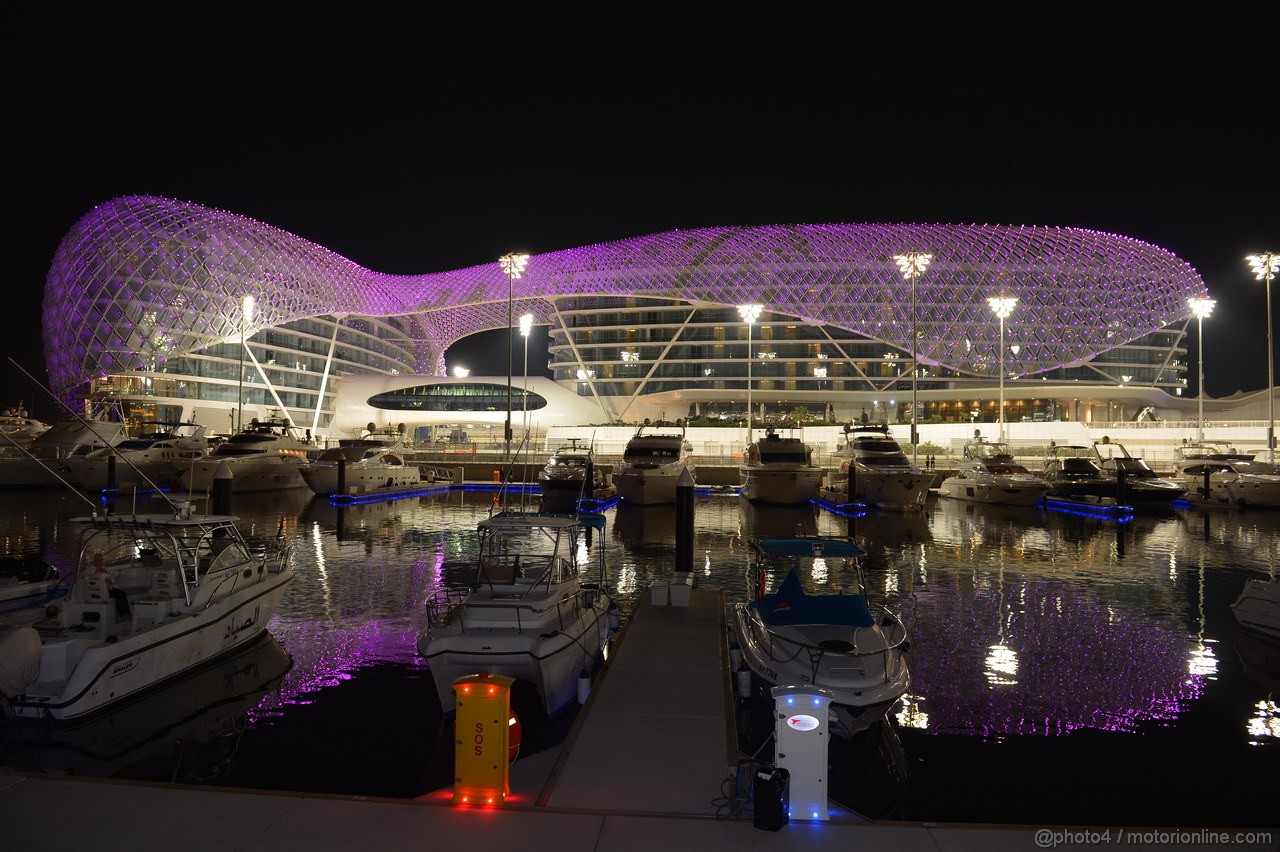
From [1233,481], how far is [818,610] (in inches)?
1690

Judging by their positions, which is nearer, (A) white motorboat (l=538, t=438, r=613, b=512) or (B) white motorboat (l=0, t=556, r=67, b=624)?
(B) white motorboat (l=0, t=556, r=67, b=624)

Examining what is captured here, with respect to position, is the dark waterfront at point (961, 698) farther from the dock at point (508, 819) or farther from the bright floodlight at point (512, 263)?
the bright floodlight at point (512, 263)

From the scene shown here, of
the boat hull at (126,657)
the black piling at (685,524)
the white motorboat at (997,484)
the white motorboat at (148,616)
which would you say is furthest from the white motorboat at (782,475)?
the boat hull at (126,657)

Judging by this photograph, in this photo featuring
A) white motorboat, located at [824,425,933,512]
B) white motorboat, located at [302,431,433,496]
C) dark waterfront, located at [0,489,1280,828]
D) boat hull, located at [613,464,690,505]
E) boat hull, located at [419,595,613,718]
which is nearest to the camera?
dark waterfront, located at [0,489,1280,828]

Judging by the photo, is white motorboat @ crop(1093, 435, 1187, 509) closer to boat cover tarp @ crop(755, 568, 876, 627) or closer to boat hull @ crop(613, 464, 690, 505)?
boat hull @ crop(613, 464, 690, 505)

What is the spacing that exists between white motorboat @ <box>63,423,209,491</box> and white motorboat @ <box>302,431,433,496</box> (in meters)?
7.97

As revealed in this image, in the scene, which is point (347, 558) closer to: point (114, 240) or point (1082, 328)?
point (114, 240)

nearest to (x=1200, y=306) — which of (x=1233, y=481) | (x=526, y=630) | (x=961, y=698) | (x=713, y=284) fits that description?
(x=1233, y=481)

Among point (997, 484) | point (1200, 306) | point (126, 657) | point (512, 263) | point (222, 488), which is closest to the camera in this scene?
point (126, 657)

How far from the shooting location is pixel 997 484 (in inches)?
1797

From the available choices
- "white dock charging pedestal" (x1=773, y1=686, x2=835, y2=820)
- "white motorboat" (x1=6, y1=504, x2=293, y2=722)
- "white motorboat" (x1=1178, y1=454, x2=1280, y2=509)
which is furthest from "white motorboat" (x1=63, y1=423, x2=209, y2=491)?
"white motorboat" (x1=1178, y1=454, x2=1280, y2=509)

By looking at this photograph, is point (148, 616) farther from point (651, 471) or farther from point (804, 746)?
point (651, 471)

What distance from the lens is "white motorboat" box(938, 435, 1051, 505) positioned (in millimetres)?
45094

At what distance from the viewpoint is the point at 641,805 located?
7.49 m
